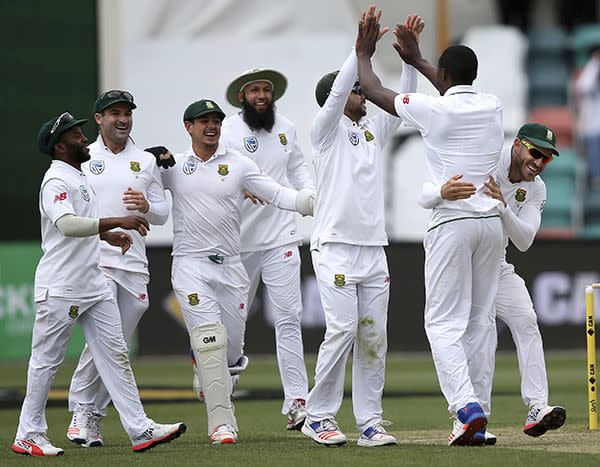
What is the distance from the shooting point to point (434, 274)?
8359 millimetres

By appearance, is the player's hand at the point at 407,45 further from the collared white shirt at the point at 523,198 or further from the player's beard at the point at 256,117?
the player's beard at the point at 256,117

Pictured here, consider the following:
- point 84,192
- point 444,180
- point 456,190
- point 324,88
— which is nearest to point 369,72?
point 324,88

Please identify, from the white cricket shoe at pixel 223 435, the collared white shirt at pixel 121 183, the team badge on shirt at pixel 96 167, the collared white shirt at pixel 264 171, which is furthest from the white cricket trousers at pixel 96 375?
the collared white shirt at pixel 264 171

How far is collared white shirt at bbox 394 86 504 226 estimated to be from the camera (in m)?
8.26

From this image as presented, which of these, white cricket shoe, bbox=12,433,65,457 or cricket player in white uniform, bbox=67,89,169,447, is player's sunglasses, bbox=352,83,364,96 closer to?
cricket player in white uniform, bbox=67,89,169,447

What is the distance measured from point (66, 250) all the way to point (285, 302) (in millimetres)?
2198

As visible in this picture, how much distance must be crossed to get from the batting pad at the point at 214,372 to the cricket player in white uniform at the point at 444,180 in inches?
57.6

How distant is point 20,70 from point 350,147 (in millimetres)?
10633

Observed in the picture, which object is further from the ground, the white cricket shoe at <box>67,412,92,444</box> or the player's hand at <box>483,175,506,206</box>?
the player's hand at <box>483,175,506,206</box>

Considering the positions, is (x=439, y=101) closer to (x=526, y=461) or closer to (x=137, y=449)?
(x=526, y=461)

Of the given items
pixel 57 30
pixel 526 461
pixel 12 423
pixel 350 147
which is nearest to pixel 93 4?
pixel 57 30

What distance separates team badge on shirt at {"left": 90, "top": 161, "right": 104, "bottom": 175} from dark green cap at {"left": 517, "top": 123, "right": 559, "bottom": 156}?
2.63 meters

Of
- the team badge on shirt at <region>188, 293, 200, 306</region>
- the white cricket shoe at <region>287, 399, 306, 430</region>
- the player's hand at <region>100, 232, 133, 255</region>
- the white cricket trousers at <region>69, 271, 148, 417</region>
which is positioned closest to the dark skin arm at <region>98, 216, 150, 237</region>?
the player's hand at <region>100, 232, 133, 255</region>

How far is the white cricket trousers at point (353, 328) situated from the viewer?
866cm
